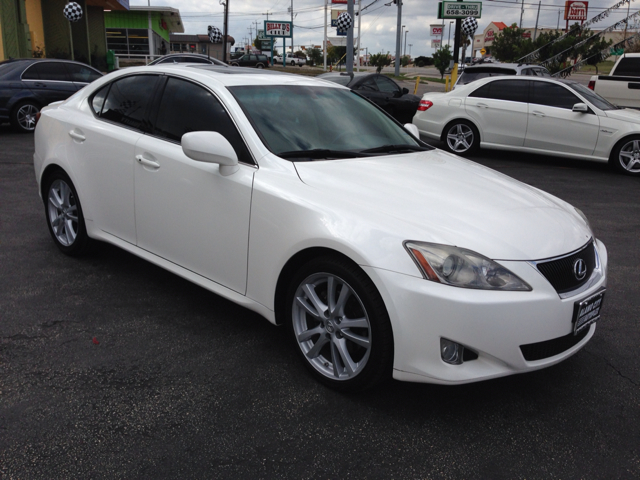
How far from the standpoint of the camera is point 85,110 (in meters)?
4.68

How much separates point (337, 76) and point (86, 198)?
35.9 ft

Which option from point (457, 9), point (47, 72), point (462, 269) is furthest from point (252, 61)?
point (462, 269)

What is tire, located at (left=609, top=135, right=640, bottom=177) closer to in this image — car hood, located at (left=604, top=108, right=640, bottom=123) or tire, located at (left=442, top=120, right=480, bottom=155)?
car hood, located at (left=604, top=108, right=640, bottom=123)

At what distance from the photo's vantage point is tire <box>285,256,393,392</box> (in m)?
2.78

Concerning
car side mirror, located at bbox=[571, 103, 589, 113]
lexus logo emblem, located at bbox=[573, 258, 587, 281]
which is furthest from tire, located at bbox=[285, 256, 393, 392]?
car side mirror, located at bbox=[571, 103, 589, 113]

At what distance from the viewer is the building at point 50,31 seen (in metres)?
22.1

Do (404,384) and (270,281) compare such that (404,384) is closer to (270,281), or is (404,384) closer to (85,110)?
(270,281)

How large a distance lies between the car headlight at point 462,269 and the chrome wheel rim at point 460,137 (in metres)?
9.04

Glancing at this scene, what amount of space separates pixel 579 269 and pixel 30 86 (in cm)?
1224

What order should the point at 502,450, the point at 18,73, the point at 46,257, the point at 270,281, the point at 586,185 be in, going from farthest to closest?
1. the point at 18,73
2. the point at 586,185
3. the point at 46,257
4. the point at 270,281
5. the point at 502,450

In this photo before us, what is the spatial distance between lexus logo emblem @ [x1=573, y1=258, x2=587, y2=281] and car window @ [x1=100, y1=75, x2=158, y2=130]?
2866 millimetres

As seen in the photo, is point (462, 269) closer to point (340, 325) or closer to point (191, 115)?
point (340, 325)

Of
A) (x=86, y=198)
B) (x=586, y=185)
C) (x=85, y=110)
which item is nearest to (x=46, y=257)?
(x=86, y=198)

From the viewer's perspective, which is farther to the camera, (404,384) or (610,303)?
(610,303)
